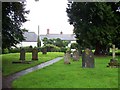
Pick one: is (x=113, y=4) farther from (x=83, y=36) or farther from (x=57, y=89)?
(x=57, y=89)

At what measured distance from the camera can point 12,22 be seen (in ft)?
76.1

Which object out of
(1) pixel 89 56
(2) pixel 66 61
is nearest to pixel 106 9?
(2) pixel 66 61

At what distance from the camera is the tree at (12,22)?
21.8 m

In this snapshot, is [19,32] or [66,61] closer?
[66,61]

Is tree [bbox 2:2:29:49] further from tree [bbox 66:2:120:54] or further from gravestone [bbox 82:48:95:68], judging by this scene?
tree [bbox 66:2:120:54]

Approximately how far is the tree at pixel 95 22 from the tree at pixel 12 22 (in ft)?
42.0

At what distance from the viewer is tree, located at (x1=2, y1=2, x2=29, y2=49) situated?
21791 mm

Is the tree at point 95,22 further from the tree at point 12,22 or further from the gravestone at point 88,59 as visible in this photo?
the gravestone at point 88,59

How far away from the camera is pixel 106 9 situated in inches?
1387

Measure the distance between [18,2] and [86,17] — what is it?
1586 centimetres

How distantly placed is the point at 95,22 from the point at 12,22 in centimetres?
1637

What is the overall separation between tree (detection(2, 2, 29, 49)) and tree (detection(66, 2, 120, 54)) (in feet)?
A: 42.0

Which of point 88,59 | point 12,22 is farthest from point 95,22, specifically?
point 88,59

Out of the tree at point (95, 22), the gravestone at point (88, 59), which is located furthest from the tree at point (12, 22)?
the tree at point (95, 22)
